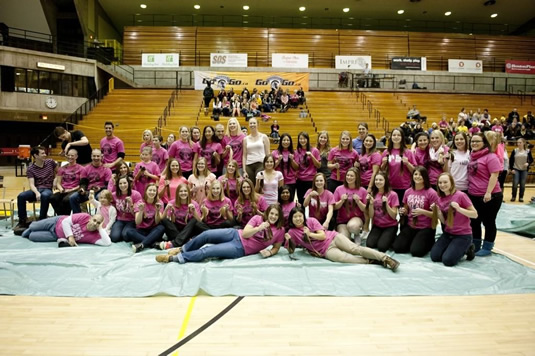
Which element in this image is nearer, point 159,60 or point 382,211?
point 382,211

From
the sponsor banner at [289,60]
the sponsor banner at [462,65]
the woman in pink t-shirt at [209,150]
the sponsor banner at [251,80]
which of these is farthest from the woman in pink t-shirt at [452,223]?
the sponsor banner at [462,65]

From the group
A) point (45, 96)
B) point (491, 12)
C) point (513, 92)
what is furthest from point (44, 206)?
point (491, 12)

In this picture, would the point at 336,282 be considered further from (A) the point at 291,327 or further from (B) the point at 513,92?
(B) the point at 513,92

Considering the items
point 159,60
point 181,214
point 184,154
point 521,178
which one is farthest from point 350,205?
point 159,60

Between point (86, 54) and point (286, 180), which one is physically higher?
point (86, 54)

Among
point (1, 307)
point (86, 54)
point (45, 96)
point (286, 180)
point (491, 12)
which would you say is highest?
point (491, 12)

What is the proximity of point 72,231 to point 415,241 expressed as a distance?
4571 millimetres

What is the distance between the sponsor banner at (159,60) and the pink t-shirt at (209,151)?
49.9 feet

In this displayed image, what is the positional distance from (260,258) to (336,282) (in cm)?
105

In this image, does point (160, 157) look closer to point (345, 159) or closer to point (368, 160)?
point (345, 159)

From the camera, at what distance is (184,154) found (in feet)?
19.3

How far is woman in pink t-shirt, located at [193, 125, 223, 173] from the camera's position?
5.80 metres

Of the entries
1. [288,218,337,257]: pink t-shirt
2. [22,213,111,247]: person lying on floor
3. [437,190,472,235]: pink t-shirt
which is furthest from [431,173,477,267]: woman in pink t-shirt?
[22,213,111,247]: person lying on floor

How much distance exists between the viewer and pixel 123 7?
71.2 feet
